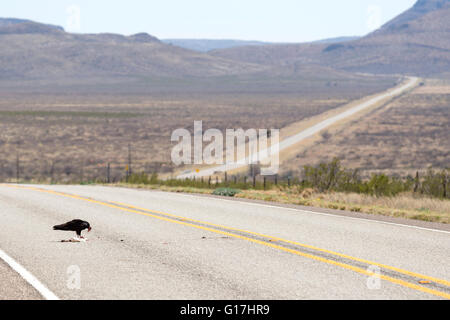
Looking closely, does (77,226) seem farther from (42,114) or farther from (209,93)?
(209,93)

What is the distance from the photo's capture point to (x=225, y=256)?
8438mm

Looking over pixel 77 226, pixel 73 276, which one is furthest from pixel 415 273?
pixel 77 226

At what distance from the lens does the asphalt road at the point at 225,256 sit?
21.9 ft

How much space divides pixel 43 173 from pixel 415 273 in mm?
39249

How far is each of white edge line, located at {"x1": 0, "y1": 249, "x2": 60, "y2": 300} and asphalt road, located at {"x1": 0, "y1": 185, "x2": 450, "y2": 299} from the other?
0.07 m

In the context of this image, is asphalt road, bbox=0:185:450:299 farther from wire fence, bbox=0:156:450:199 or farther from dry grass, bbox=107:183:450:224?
wire fence, bbox=0:156:450:199

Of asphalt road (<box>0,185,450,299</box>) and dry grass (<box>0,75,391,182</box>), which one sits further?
dry grass (<box>0,75,391,182</box>)

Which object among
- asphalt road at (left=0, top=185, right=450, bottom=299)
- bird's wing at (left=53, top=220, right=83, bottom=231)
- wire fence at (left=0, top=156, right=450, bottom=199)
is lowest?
wire fence at (left=0, top=156, right=450, bottom=199)

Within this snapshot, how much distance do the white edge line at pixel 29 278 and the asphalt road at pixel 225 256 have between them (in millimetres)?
65

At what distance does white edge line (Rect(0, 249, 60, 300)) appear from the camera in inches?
254

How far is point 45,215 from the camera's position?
13125 millimetres

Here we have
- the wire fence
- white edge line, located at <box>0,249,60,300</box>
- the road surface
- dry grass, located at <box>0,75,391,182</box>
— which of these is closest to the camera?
white edge line, located at <box>0,249,60,300</box>

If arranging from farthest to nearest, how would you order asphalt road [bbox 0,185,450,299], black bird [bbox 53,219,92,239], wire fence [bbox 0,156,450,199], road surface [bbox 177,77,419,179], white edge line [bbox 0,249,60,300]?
1. road surface [bbox 177,77,419,179]
2. wire fence [bbox 0,156,450,199]
3. black bird [bbox 53,219,92,239]
4. asphalt road [bbox 0,185,450,299]
5. white edge line [bbox 0,249,60,300]

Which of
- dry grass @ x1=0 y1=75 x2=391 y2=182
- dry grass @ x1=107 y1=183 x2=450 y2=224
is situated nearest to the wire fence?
dry grass @ x1=0 y1=75 x2=391 y2=182
